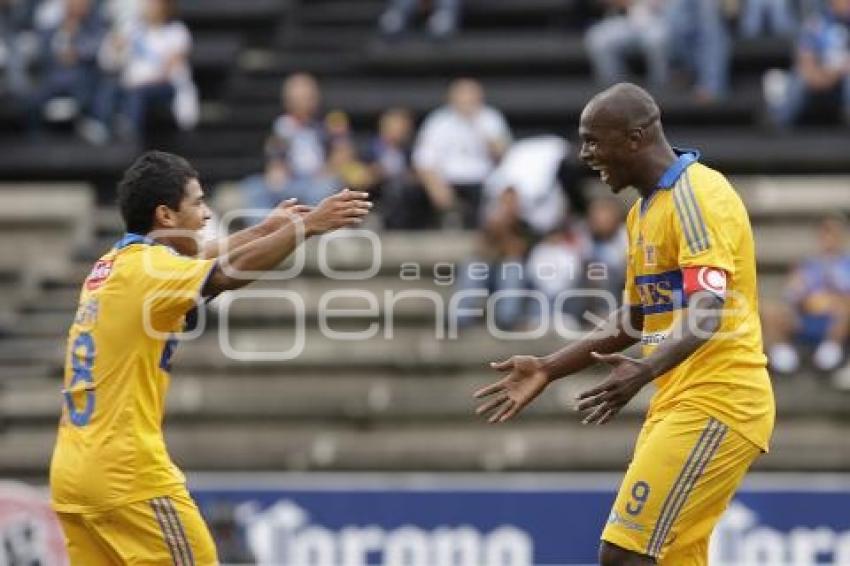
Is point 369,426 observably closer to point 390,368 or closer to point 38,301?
point 390,368

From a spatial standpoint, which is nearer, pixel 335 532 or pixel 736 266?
pixel 736 266

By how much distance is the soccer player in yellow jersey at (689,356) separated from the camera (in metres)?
7.53

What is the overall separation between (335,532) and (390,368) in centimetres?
225

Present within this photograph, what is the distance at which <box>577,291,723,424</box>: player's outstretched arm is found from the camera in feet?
23.6

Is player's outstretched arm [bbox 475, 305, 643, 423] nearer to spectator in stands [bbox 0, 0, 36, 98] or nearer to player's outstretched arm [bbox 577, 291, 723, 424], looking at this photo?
player's outstretched arm [bbox 577, 291, 723, 424]

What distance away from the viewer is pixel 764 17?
17.0 m

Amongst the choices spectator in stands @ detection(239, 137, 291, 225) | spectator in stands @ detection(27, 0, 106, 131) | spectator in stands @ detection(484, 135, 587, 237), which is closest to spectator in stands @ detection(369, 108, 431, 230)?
spectator in stands @ detection(484, 135, 587, 237)

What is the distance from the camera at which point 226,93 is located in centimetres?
1825

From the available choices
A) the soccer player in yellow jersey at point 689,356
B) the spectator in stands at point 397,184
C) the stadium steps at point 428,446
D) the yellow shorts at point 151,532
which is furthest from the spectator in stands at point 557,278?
the yellow shorts at point 151,532

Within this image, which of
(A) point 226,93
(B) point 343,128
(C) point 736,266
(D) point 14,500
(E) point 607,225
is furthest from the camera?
(A) point 226,93

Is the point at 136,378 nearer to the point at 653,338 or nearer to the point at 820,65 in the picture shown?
the point at 653,338

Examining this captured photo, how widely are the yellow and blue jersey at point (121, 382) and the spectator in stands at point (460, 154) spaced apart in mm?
7942

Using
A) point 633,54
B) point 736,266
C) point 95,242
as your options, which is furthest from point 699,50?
point 736,266

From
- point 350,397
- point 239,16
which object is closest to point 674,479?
point 350,397
